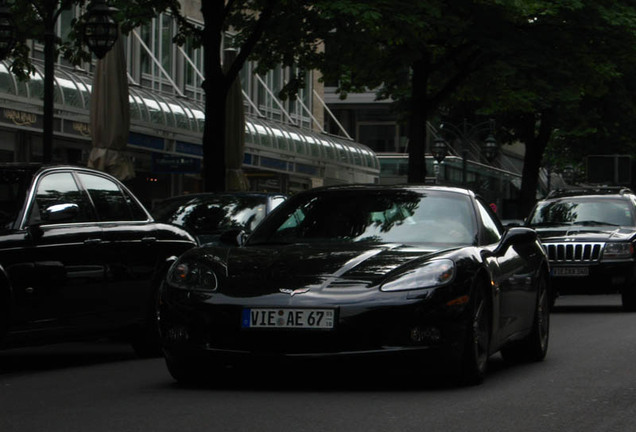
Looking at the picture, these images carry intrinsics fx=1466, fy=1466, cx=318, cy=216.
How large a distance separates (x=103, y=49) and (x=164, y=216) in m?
5.15

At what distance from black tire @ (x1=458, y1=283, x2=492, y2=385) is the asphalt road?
0.11 metres

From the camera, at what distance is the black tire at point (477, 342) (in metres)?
8.84

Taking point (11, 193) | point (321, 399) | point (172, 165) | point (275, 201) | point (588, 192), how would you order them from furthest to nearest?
point (172, 165), point (588, 192), point (275, 201), point (11, 193), point (321, 399)

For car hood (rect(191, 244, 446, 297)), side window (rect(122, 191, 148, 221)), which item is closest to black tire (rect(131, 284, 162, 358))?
side window (rect(122, 191, 148, 221))

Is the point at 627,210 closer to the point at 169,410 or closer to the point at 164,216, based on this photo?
the point at 164,216

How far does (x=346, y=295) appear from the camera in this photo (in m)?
8.56

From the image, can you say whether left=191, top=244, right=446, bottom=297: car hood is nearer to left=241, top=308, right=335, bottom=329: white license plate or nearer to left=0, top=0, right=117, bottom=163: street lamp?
left=241, top=308, right=335, bottom=329: white license plate

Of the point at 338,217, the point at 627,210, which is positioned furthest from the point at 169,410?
the point at 627,210

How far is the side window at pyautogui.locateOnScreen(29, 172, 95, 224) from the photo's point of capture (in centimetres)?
1084

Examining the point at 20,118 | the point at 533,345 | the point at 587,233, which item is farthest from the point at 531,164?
the point at 533,345

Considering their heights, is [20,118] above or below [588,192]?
above

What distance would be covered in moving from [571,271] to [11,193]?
11365 mm

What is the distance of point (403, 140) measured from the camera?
287 feet

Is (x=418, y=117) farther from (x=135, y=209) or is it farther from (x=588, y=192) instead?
(x=135, y=209)
